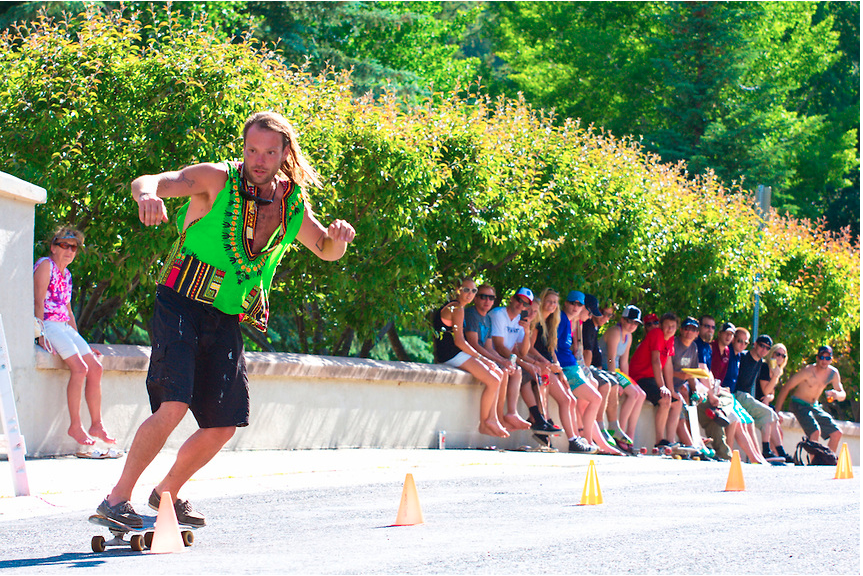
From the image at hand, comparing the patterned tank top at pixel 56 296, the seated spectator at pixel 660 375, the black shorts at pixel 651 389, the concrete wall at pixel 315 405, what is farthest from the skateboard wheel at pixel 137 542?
the black shorts at pixel 651 389

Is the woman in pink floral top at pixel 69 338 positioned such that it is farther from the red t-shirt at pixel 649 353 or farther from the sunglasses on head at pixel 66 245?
the red t-shirt at pixel 649 353

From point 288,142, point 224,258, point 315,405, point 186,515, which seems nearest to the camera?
point 224,258

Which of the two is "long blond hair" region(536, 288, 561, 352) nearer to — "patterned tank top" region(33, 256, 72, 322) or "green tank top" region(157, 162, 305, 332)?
"patterned tank top" region(33, 256, 72, 322)

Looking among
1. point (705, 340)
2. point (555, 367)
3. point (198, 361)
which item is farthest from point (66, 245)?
point (705, 340)

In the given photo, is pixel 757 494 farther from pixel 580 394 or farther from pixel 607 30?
pixel 607 30

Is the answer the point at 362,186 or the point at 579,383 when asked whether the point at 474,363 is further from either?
the point at 362,186

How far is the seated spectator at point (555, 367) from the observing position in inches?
526

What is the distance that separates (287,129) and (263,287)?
745 mm

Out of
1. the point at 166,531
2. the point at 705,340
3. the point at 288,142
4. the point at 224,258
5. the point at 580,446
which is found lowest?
the point at 580,446

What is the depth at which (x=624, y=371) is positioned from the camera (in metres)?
15.2

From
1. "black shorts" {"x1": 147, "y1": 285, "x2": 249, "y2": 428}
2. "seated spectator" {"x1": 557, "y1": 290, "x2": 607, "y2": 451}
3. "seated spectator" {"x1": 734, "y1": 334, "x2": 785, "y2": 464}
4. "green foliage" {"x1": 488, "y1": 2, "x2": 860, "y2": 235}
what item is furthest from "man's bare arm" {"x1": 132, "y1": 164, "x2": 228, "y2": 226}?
"green foliage" {"x1": 488, "y1": 2, "x2": 860, "y2": 235}

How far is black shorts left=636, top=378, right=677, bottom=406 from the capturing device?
15.4 metres

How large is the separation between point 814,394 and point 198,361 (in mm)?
15538

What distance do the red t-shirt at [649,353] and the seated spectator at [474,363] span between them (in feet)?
10.9
